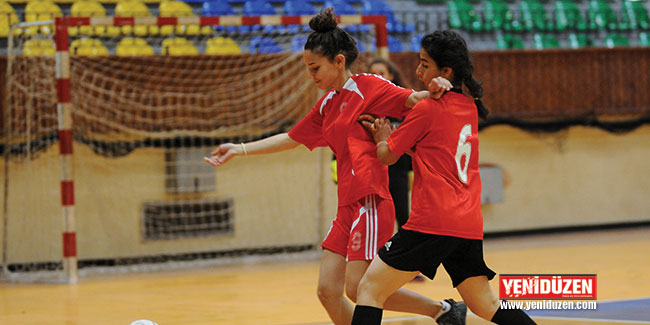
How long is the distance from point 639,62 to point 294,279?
5552mm

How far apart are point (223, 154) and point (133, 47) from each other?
5.64 m

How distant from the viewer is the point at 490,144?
988 centimetres

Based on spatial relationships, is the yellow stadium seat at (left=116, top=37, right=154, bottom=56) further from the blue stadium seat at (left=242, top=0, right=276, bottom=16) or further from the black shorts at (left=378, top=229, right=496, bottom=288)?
the black shorts at (left=378, top=229, right=496, bottom=288)

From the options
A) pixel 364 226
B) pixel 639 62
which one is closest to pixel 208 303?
pixel 364 226

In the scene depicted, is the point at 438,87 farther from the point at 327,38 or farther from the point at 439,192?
the point at 327,38

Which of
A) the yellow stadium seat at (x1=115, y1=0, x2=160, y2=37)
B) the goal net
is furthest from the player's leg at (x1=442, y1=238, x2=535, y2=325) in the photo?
the yellow stadium seat at (x1=115, y1=0, x2=160, y2=37)

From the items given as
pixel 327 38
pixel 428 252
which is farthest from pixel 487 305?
pixel 327 38

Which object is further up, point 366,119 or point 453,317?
point 366,119

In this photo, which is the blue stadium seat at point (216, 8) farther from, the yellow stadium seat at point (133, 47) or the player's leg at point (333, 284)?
the player's leg at point (333, 284)

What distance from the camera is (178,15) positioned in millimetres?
10172

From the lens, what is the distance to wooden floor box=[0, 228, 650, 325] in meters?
5.63

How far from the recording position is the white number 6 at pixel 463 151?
3.45 m

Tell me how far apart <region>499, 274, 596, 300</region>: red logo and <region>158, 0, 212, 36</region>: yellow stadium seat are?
4.86 meters

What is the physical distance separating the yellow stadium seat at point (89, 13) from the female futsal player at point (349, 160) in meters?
5.80
